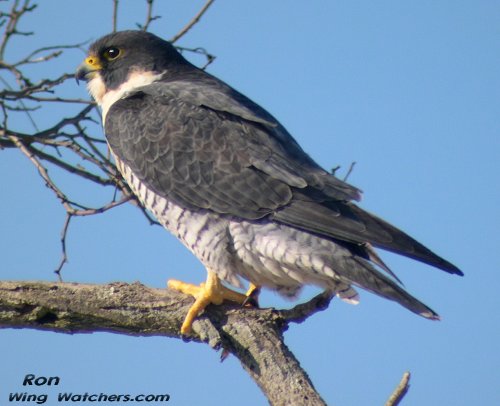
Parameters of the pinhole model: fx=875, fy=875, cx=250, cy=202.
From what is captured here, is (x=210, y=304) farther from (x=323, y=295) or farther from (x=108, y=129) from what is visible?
(x=108, y=129)

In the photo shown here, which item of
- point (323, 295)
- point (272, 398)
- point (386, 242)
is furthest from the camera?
point (323, 295)

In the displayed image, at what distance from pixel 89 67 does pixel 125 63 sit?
0.28m

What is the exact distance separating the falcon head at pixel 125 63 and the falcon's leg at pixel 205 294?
5.52ft

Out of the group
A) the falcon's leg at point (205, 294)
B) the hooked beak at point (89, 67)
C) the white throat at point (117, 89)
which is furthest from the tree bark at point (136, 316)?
the hooked beak at point (89, 67)

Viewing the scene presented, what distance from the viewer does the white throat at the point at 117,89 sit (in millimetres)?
6539

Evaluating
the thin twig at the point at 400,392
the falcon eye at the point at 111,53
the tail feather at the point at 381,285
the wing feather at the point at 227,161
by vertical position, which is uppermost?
the falcon eye at the point at 111,53

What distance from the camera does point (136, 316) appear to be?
518 centimetres

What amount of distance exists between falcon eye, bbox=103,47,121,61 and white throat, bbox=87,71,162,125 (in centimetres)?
18

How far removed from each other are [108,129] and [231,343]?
1.86 m

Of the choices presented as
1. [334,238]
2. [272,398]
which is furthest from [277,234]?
[272,398]

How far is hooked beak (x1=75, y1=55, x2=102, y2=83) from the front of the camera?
666cm

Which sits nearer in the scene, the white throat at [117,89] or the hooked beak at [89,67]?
the white throat at [117,89]

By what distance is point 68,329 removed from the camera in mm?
5211

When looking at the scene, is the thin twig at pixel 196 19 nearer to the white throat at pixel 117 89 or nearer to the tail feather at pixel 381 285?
the white throat at pixel 117 89
